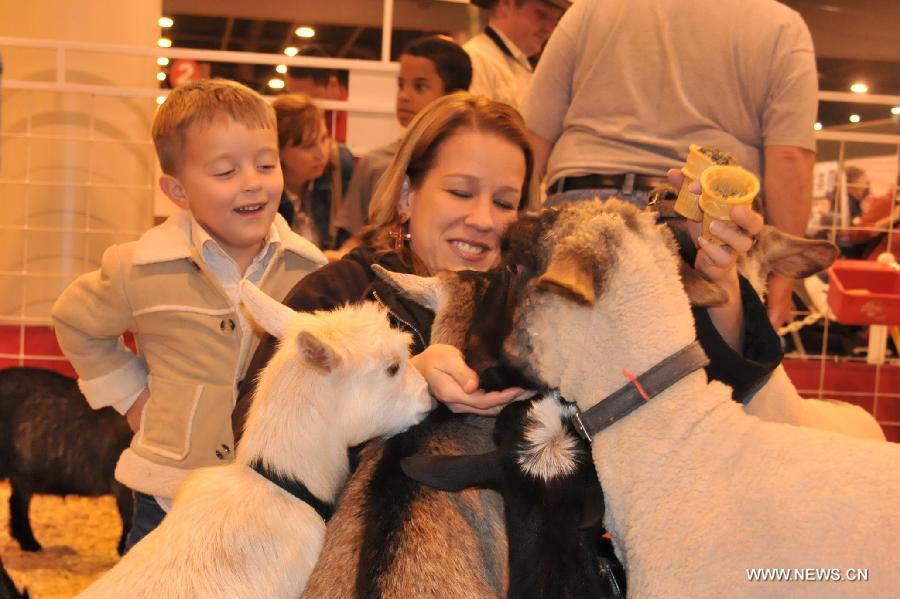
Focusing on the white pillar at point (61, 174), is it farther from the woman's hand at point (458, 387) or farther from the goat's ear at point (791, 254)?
the goat's ear at point (791, 254)

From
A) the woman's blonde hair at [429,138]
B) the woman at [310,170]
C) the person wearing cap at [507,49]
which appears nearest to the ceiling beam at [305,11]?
the person wearing cap at [507,49]

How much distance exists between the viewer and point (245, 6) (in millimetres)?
8125

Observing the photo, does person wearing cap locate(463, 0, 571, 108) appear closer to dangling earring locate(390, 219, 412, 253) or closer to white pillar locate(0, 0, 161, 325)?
white pillar locate(0, 0, 161, 325)

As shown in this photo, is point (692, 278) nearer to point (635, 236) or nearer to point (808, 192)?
point (635, 236)

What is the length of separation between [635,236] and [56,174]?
370 centimetres

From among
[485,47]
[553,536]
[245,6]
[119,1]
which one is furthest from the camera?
[245,6]

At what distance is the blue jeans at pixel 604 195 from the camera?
10.5 ft

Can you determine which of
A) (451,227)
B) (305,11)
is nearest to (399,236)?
(451,227)

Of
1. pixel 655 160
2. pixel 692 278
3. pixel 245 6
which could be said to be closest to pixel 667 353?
pixel 692 278

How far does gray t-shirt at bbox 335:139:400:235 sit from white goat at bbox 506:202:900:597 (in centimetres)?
232

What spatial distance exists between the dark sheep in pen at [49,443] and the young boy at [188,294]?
1218 millimetres

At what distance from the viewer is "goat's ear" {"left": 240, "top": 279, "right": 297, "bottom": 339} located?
2232mm

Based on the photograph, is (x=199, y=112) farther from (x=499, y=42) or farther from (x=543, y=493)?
(x=499, y=42)

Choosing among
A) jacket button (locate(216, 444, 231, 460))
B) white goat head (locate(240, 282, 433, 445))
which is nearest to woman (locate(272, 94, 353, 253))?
jacket button (locate(216, 444, 231, 460))
